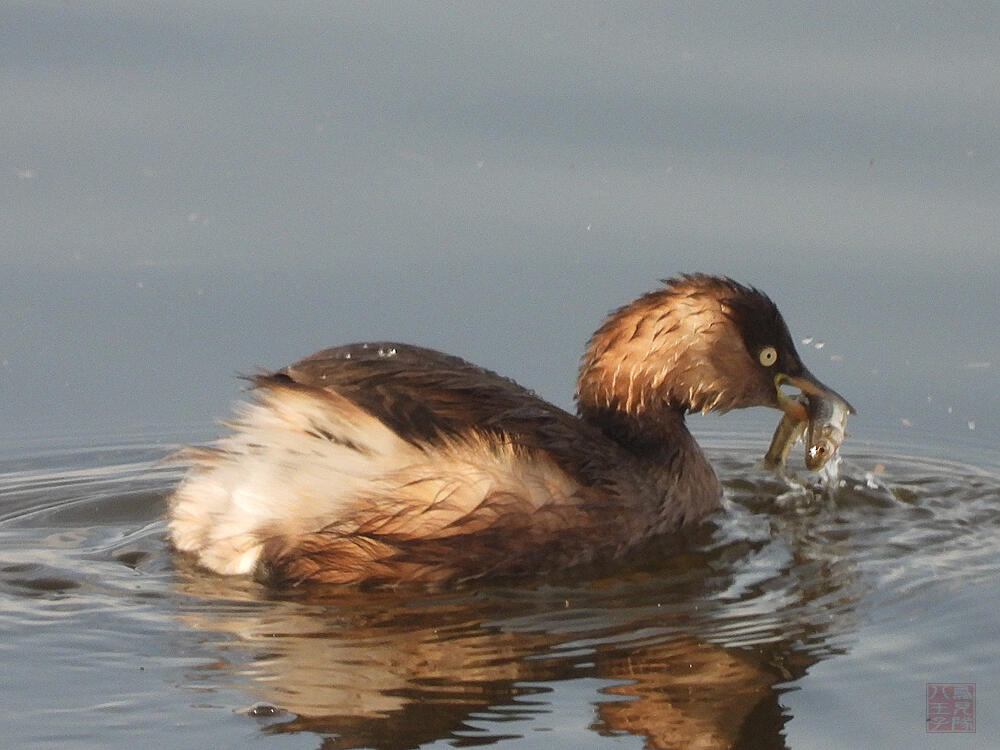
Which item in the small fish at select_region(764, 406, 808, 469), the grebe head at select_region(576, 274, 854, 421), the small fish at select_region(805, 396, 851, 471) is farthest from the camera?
the small fish at select_region(764, 406, 808, 469)

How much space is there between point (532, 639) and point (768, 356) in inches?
72.5

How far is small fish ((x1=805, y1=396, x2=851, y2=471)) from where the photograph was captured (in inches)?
279

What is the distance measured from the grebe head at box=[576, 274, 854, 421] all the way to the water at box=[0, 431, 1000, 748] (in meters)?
0.48

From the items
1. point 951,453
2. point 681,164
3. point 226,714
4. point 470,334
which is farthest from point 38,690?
point 681,164

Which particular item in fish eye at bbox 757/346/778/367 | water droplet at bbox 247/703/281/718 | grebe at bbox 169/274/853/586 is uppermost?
fish eye at bbox 757/346/778/367

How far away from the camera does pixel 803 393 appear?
7219 millimetres

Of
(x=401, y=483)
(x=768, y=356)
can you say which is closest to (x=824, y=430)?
(x=768, y=356)

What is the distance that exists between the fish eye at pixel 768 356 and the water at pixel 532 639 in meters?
0.48

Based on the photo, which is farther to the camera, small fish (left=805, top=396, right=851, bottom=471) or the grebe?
small fish (left=805, top=396, right=851, bottom=471)

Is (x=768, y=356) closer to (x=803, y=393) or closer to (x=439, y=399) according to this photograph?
(x=803, y=393)

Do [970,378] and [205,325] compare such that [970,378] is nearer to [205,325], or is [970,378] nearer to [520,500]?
[520,500]

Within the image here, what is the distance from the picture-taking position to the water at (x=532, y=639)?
498 cm

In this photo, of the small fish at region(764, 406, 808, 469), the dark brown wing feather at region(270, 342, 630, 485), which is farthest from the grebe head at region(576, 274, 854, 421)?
the dark brown wing feather at region(270, 342, 630, 485)

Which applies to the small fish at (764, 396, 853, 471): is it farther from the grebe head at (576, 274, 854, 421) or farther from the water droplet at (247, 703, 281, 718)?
the water droplet at (247, 703, 281, 718)
